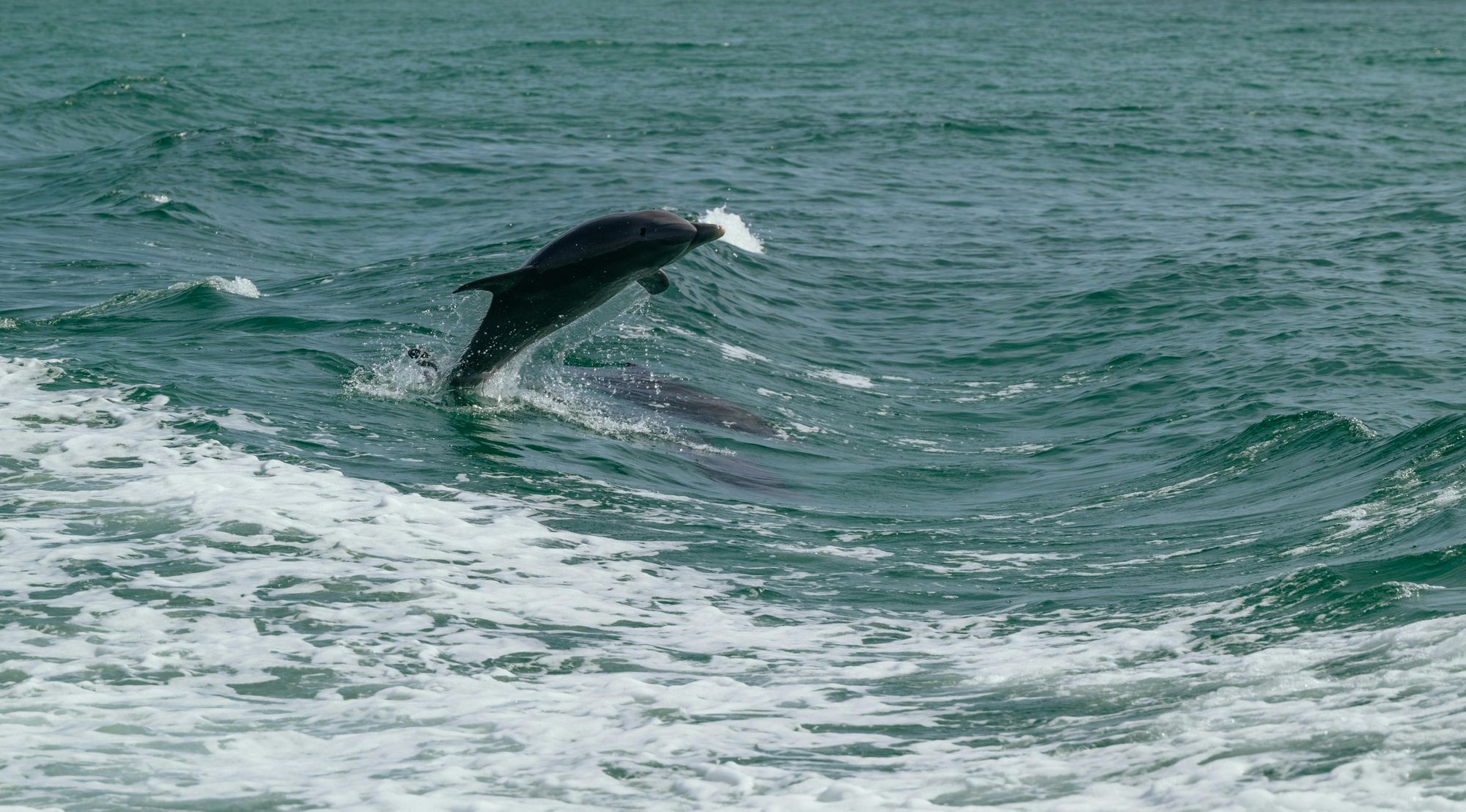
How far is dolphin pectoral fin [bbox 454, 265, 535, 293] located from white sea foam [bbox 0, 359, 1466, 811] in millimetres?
2137

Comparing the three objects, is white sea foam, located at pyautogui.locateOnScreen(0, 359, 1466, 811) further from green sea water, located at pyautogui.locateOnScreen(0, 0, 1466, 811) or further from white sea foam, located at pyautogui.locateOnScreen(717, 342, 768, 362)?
white sea foam, located at pyautogui.locateOnScreen(717, 342, 768, 362)

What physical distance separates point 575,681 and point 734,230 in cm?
1939

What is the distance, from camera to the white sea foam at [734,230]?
2685cm

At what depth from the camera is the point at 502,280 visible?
45.7 ft

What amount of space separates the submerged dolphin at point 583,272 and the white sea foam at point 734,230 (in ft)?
38.1

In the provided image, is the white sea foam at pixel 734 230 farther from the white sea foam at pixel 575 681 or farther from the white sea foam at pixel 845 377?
the white sea foam at pixel 575 681

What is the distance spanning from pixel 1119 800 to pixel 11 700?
5.71 meters

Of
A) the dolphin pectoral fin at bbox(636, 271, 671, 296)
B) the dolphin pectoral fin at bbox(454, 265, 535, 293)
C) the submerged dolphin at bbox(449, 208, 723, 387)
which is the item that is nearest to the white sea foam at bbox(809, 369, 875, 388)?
the submerged dolphin at bbox(449, 208, 723, 387)

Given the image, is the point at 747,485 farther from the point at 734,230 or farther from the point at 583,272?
the point at 734,230

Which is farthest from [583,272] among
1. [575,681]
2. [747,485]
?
[575,681]

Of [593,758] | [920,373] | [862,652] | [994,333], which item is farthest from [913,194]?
[593,758]

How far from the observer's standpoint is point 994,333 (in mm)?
22641

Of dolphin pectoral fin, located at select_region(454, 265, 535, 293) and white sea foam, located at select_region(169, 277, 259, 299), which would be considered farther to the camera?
white sea foam, located at select_region(169, 277, 259, 299)

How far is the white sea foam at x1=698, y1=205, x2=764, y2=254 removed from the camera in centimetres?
2685
